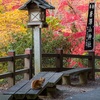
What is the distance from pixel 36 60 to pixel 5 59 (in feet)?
4.21

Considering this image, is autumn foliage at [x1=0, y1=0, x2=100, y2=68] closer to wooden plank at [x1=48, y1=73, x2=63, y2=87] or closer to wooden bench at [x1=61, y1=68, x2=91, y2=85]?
wooden bench at [x1=61, y1=68, x2=91, y2=85]

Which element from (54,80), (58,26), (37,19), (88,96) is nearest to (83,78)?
(37,19)

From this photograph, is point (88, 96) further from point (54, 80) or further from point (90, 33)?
point (90, 33)

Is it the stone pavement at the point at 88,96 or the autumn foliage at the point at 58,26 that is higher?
the autumn foliage at the point at 58,26

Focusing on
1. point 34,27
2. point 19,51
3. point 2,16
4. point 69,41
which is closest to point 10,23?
point 2,16

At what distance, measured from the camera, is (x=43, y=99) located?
757 centimetres

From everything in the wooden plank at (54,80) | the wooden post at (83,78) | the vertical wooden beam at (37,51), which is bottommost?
the wooden post at (83,78)

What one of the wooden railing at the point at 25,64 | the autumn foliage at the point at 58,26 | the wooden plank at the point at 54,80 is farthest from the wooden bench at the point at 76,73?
the autumn foliage at the point at 58,26

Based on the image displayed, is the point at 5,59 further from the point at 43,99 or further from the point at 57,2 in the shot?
the point at 57,2

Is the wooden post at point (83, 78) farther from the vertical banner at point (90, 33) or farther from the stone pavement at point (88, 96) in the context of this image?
the stone pavement at point (88, 96)

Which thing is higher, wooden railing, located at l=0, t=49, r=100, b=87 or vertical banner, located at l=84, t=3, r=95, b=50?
vertical banner, located at l=84, t=3, r=95, b=50

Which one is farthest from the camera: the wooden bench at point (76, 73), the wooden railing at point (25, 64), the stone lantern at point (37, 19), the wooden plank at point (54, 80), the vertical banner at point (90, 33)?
the vertical banner at point (90, 33)

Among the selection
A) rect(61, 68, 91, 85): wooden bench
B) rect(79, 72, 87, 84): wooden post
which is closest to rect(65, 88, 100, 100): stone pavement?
rect(61, 68, 91, 85): wooden bench

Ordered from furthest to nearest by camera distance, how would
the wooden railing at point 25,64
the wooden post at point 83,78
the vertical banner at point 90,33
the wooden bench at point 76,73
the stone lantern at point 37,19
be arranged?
the vertical banner at point 90,33 < the wooden post at point 83,78 < the wooden bench at point 76,73 < the stone lantern at point 37,19 < the wooden railing at point 25,64
